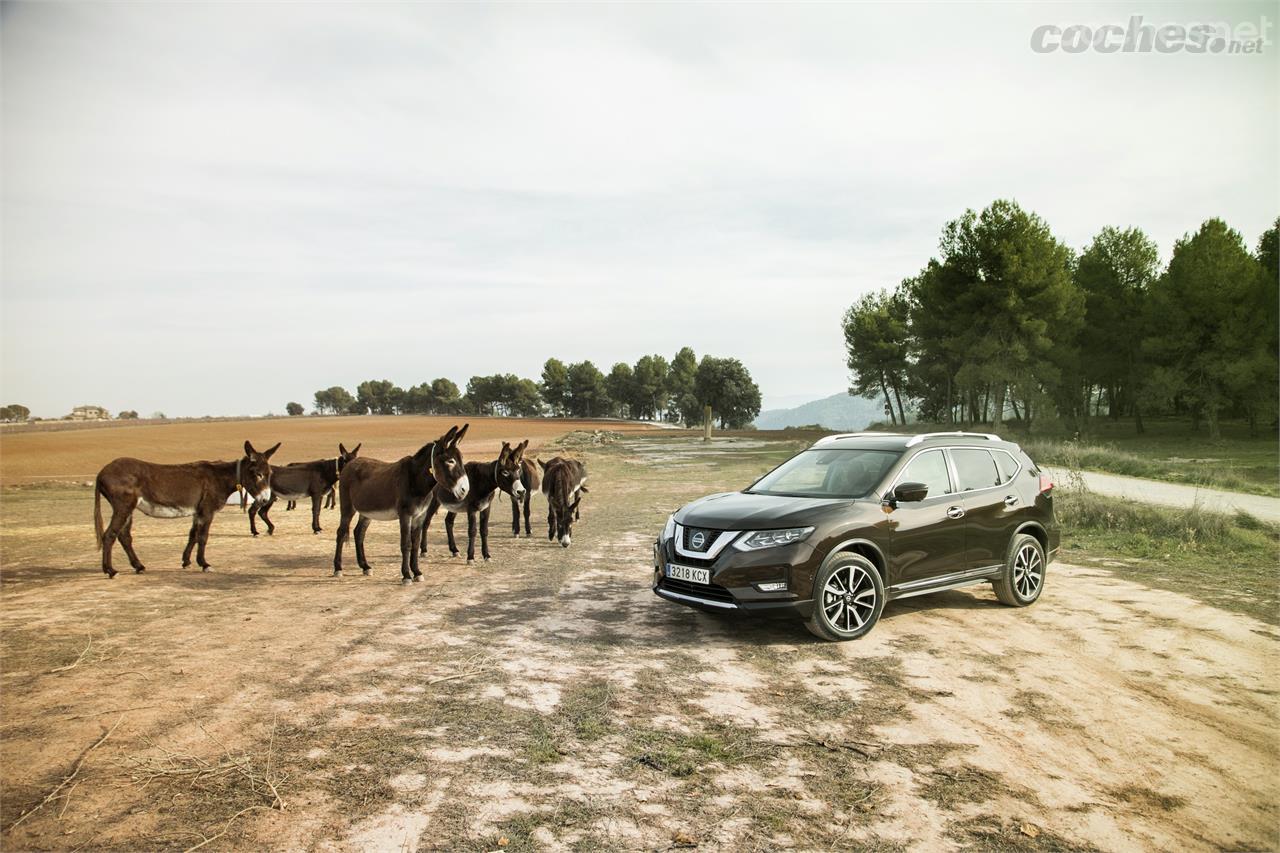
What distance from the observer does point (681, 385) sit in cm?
14512

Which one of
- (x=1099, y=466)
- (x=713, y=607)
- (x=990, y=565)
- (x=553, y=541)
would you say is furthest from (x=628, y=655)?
(x=1099, y=466)

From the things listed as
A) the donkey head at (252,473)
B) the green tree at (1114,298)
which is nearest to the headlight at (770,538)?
the donkey head at (252,473)

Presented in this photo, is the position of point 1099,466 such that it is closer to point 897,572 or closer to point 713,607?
point 897,572

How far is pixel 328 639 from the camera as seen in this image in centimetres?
738

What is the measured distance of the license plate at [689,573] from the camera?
23.4 ft

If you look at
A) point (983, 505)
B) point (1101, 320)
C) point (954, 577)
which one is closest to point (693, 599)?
point (954, 577)

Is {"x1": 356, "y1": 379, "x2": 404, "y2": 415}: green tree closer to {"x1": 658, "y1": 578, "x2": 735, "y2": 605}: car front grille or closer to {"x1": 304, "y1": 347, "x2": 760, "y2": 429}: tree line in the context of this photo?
{"x1": 304, "y1": 347, "x2": 760, "y2": 429}: tree line

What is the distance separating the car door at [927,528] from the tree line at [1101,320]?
129 feet

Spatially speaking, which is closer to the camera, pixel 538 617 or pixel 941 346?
pixel 538 617

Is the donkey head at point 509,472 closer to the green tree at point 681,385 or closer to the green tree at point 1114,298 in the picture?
the green tree at point 1114,298

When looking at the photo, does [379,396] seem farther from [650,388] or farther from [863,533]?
[863,533]

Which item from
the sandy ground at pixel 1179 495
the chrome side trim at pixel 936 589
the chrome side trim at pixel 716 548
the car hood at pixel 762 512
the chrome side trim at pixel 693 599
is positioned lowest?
the sandy ground at pixel 1179 495

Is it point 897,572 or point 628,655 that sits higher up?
point 897,572

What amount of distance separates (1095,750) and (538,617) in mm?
5417
